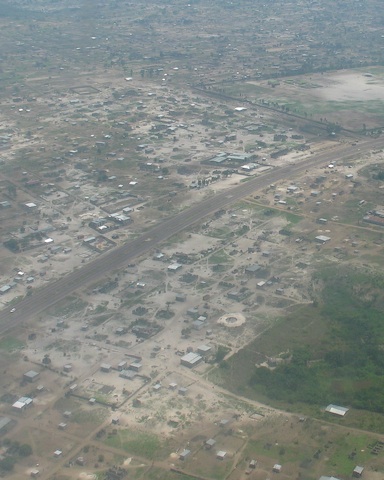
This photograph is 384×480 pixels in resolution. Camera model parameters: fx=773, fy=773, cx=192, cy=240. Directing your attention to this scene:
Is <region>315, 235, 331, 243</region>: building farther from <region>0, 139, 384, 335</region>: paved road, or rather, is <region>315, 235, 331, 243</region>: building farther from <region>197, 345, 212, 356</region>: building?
<region>197, 345, 212, 356</region>: building

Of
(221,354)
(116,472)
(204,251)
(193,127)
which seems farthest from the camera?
(193,127)

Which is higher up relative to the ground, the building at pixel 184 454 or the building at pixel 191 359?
the building at pixel 184 454

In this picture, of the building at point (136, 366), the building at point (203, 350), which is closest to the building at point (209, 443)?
the building at point (136, 366)

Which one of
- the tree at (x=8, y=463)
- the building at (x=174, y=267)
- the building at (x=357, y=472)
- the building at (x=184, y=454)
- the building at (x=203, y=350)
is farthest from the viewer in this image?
the building at (x=174, y=267)

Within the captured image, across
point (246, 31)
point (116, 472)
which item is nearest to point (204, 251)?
point (116, 472)

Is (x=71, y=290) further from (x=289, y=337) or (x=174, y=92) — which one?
(x=174, y=92)

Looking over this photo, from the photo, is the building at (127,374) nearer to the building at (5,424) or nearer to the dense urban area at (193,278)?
the dense urban area at (193,278)

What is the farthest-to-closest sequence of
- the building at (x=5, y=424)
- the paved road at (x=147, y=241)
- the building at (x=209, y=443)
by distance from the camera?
1. the paved road at (x=147, y=241)
2. the building at (x=5, y=424)
3. the building at (x=209, y=443)
